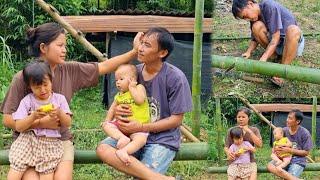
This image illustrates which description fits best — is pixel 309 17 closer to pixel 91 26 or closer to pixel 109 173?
pixel 109 173

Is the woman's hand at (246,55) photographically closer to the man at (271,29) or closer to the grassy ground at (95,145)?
the man at (271,29)

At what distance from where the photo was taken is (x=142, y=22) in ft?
23.5

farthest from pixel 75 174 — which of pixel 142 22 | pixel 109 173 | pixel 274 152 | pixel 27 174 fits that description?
pixel 27 174

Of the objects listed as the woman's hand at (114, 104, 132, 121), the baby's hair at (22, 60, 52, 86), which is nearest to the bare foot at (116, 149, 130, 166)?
the woman's hand at (114, 104, 132, 121)

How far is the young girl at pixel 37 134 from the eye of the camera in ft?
9.07

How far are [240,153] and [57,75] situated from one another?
2.28 meters

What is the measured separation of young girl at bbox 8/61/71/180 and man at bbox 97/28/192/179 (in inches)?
9.3

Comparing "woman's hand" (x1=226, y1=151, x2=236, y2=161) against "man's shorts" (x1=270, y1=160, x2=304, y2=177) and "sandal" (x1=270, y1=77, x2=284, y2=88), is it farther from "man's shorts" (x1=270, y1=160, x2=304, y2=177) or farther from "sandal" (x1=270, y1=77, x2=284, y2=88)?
"sandal" (x1=270, y1=77, x2=284, y2=88)

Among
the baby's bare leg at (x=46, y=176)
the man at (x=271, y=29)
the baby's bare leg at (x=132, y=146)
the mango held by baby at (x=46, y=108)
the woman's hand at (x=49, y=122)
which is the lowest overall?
the baby's bare leg at (x=46, y=176)

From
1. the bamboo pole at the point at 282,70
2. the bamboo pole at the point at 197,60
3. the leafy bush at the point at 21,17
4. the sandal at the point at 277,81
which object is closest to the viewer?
the bamboo pole at the point at 282,70

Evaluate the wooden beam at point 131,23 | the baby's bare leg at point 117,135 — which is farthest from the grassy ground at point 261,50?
the wooden beam at point 131,23

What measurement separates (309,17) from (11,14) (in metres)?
4.90

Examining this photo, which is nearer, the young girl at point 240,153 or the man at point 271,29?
the man at point 271,29

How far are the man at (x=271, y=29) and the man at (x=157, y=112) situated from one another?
26.5 inches
